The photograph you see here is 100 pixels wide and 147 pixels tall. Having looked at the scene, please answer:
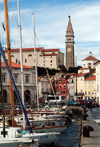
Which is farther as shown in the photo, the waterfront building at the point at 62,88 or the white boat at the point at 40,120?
the waterfront building at the point at 62,88

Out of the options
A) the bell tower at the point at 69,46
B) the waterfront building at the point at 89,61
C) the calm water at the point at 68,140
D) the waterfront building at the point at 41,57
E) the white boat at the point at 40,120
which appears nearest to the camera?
the calm water at the point at 68,140

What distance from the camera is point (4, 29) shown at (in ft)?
52.5

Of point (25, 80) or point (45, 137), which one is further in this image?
point (25, 80)

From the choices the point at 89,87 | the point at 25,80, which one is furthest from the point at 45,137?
the point at 89,87

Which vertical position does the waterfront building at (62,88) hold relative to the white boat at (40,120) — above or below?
above

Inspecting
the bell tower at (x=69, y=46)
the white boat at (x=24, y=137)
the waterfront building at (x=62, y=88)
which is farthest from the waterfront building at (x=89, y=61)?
the white boat at (x=24, y=137)

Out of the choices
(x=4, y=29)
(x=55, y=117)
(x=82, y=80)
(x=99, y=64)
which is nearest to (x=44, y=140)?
(x=4, y=29)

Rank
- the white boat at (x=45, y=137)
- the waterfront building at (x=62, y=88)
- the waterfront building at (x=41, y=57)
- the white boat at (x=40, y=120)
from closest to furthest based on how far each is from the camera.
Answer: the white boat at (x=45, y=137)
the white boat at (x=40, y=120)
the waterfront building at (x=62, y=88)
the waterfront building at (x=41, y=57)

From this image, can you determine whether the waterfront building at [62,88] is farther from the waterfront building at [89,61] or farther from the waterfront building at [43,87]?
the waterfront building at [89,61]

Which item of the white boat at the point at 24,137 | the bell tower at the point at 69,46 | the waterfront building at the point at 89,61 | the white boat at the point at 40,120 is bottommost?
the white boat at the point at 40,120

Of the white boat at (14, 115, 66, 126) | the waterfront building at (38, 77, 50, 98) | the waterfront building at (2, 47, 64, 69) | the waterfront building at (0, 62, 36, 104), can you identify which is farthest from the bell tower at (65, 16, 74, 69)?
the white boat at (14, 115, 66, 126)

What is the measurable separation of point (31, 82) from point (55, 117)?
3555 centimetres

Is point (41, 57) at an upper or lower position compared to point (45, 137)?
upper

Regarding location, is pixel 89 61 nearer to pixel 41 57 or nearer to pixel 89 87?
pixel 41 57
